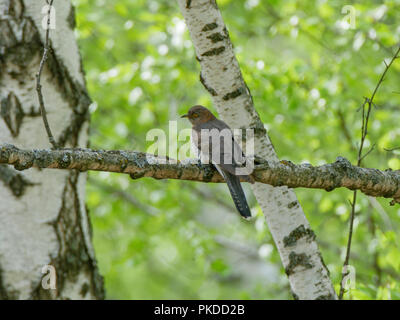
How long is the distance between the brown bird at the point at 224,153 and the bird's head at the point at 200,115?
0.20 metres

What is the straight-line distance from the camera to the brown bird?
312cm

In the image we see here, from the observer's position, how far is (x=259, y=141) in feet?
10.9

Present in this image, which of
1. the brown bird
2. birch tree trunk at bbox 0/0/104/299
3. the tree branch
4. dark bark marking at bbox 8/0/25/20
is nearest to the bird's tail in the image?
the brown bird

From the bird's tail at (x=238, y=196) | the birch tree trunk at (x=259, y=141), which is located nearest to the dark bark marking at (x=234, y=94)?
the birch tree trunk at (x=259, y=141)

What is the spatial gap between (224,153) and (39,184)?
1.29 meters

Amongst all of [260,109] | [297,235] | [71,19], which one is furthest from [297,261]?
[260,109]

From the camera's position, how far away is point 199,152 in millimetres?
3797

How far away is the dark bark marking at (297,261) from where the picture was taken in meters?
3.18

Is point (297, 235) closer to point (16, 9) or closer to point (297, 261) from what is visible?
point (297, 261)

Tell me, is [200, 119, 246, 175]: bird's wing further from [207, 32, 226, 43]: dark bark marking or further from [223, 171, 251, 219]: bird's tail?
[207, 32, 226, 43]: dark bark marking

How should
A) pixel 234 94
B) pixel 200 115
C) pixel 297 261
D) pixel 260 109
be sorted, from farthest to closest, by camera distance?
pixel 260 109 → pixel 200 115 → pixel 234 94 → pixel 297 261

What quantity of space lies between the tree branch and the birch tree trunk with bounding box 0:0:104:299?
109 cm

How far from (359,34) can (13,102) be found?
3813 mm
